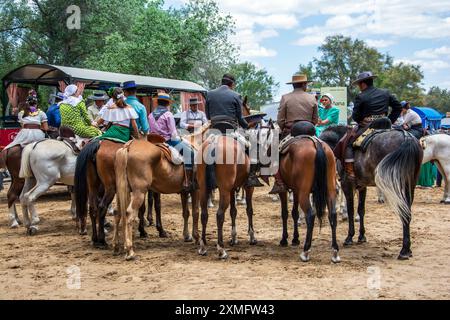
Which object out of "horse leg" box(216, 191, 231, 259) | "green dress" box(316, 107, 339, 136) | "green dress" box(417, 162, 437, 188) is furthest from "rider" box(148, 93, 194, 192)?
"green dress" box(417, 162, 437, 188)

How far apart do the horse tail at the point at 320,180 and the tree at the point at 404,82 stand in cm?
5210

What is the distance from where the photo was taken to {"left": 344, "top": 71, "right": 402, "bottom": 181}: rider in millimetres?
8180

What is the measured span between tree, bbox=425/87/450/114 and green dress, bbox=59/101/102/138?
7779 cm

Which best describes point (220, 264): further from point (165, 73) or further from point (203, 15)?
point (203, 15)

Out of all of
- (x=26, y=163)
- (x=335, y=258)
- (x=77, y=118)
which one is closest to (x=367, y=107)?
(x=335, y=258)

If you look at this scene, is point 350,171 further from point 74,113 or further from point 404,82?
point 404,82

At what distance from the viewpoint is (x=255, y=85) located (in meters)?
77.6

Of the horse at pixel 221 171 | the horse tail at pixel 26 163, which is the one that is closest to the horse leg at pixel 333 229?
the horse at pixel 221 171

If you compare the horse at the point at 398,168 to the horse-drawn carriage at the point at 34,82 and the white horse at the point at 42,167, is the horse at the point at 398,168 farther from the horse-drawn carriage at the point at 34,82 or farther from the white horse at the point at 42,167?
the horse-drawn carriage at the point at 34,82

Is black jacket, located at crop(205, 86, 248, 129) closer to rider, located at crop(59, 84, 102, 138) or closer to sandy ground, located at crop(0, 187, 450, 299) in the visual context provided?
sandy ground, located at crop(0, 187, 450, 299)

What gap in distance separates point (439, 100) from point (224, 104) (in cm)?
8328

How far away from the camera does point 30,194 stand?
9555 millimetres

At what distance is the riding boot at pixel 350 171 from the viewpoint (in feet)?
27.1
